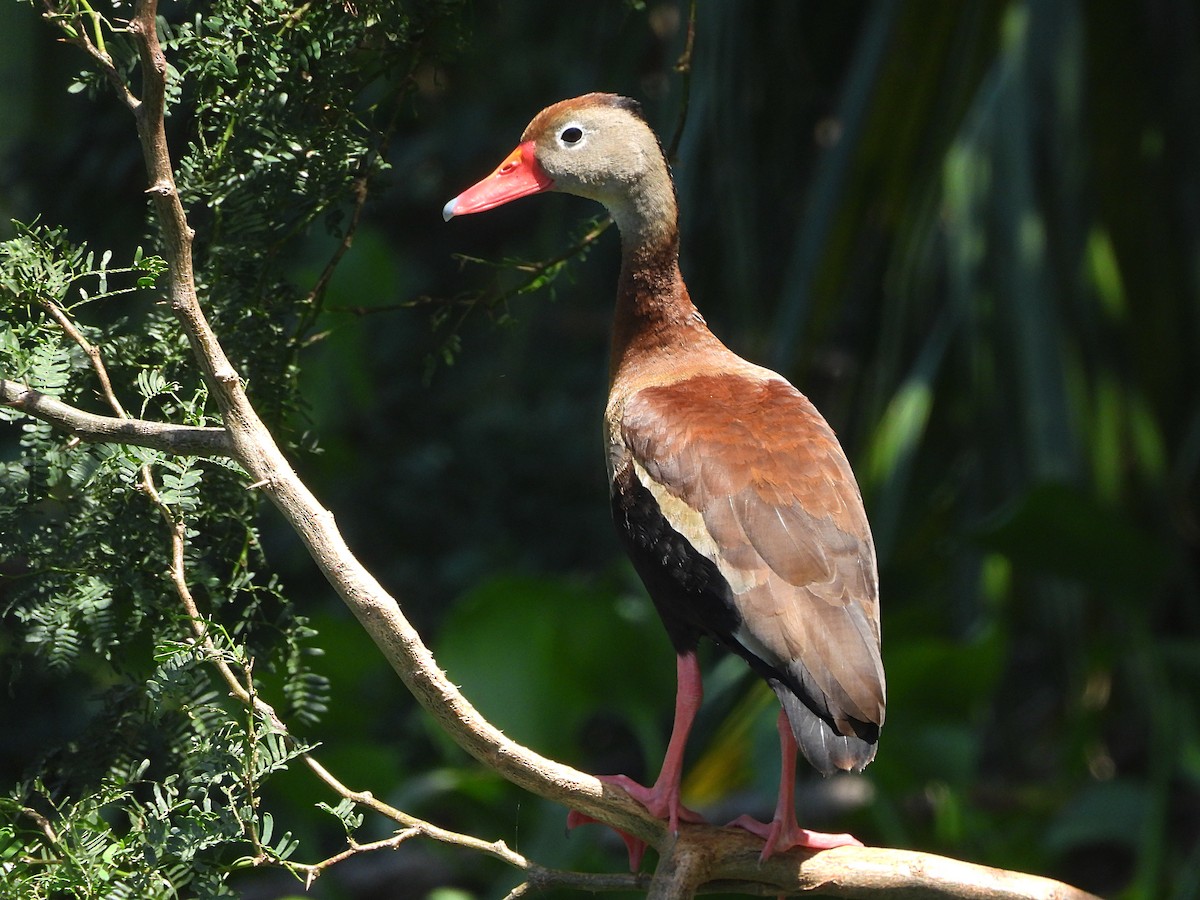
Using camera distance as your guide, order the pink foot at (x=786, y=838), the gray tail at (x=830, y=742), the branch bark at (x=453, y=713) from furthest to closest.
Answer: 1. the pink foot at (x=786, y=838)
2. the gray tail at (x=830, y=742)
3. the branch bark at (x=453, y=713)

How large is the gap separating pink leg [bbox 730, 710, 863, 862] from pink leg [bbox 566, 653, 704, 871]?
9 cm

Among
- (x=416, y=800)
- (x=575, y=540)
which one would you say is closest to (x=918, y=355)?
(x=575, y=540)

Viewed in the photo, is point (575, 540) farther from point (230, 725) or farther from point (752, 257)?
point (230, 725)

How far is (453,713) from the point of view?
146 centimetres

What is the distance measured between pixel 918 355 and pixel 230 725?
2178mm

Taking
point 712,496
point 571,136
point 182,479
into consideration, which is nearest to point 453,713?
point 182,479

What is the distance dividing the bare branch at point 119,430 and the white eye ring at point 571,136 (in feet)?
2.95

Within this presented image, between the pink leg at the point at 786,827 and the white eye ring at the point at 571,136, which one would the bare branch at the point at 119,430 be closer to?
the pink leg at the point at 786,827

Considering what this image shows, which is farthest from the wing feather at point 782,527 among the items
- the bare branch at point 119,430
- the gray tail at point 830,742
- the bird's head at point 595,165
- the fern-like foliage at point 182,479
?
the bare branch at point 119,430

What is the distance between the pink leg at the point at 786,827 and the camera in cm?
170

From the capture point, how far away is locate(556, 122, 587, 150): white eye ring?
2.06 metres

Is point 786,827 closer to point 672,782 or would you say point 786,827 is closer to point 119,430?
point 672,782

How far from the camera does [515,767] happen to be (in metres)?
1.53

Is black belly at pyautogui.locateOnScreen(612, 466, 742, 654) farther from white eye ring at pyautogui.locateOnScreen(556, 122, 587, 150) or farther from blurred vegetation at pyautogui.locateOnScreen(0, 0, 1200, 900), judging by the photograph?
blurred vegetation at pyautogui.locateOnScreen(0, 0, 1200, 900)
